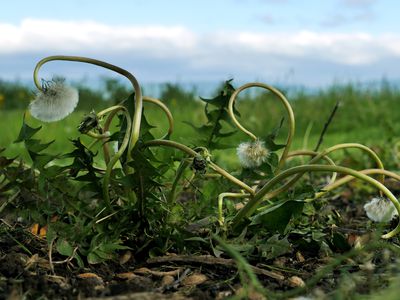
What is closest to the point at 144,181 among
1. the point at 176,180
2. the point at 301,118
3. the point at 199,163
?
the point at 176,180

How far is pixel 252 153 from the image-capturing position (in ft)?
7.27

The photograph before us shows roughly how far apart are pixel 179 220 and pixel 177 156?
0.28 m

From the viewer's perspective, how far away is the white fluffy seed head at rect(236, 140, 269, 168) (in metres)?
2.22

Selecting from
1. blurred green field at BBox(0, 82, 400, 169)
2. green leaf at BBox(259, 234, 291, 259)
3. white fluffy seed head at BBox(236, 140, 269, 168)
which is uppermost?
white fluffy seed head at BBox(236, 140, 269, 168)

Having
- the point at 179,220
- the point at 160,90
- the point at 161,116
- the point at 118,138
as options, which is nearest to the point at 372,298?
the point at 179,220

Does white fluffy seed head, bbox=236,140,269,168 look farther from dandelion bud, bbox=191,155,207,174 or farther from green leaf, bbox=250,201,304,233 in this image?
dandelion bud, bbox=191,155,207,174

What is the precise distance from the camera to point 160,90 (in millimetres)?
11781

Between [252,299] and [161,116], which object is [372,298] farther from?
[161,116]

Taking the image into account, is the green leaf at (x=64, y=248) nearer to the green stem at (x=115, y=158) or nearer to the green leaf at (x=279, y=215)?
the green stem at (x=115, y=158)

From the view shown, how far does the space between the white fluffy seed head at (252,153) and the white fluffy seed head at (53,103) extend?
0.56m

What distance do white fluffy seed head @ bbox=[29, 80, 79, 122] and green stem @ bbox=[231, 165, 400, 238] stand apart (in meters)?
0.62

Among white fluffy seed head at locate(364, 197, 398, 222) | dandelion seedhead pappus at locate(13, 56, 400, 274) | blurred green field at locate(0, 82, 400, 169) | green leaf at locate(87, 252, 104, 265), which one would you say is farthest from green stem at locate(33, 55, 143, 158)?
blurred green field at locate(0, 82, 400, 169)

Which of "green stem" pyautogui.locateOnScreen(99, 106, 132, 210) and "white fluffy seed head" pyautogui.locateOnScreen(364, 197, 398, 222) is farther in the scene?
"white fluffy seed head" pyautogui.locateOnScreen(364, 197, 398, 222)

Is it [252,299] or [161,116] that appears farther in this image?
[161,116]
